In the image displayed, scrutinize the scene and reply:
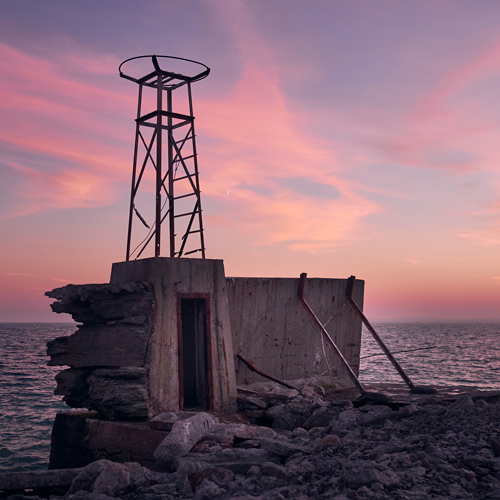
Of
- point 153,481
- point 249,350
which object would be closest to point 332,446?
point 153,481

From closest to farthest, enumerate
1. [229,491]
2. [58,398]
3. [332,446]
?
[229,491] → [332,446] → [58,398]

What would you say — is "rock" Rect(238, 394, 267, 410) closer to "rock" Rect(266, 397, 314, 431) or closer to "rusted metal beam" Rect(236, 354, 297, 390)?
"rock" Rect(266, 397, 314, 431)

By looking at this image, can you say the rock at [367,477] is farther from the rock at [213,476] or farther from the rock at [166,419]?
the rock at [166,419]

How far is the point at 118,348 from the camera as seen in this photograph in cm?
980

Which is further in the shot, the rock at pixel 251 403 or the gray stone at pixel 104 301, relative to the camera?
the rock at pixel 251 403

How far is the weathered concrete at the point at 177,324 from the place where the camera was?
32.0ft

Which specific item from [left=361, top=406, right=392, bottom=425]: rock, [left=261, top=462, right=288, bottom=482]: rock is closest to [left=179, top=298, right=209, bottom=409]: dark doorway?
[left=361, top=406, right=392, bottom=425]: rock

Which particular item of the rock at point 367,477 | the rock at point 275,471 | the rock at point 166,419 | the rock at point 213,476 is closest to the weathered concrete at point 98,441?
the rock at point 166,419

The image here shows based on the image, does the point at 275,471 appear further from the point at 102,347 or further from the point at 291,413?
the point at 102,347

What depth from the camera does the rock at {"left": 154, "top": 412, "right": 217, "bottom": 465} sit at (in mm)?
7828

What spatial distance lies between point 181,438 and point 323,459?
2189mm

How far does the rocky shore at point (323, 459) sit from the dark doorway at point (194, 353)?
1.35 m

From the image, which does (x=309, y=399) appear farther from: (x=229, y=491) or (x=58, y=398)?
(x=58, y=398)

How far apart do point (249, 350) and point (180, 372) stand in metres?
2.25
